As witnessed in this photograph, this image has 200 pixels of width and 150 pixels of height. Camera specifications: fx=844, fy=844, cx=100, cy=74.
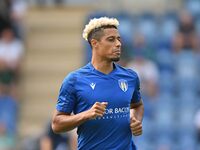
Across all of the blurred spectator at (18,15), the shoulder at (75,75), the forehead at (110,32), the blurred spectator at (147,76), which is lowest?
the shoulder at (75,75)

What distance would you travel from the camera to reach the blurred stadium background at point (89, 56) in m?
14.5

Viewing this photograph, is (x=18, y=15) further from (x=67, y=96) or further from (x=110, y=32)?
(x=67, y=96)

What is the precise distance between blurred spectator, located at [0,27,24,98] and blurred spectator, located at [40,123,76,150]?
4.90 meters

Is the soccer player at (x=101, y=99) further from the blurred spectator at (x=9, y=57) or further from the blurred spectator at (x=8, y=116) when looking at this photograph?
the blurred spectator at (x=9, y=57)

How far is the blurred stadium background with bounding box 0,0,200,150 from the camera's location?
47.5 feet

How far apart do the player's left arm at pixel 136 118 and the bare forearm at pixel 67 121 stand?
46cm

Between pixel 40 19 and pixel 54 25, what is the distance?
303 mm

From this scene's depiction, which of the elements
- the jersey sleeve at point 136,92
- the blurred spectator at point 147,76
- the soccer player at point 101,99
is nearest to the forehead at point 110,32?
the soccer player at point 101,99

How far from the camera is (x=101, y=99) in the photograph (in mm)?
7188

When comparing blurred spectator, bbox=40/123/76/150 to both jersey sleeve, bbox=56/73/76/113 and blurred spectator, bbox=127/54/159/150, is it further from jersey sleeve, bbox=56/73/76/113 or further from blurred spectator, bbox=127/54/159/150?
blurred spectator, bbox=127/54/159/150

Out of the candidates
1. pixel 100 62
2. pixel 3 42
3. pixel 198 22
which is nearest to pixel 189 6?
pixel 198 22

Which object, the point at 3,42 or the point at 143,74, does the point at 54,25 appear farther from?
the point at 143,74

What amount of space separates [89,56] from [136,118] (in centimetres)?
774

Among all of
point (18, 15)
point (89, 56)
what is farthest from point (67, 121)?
point (18, 15)
